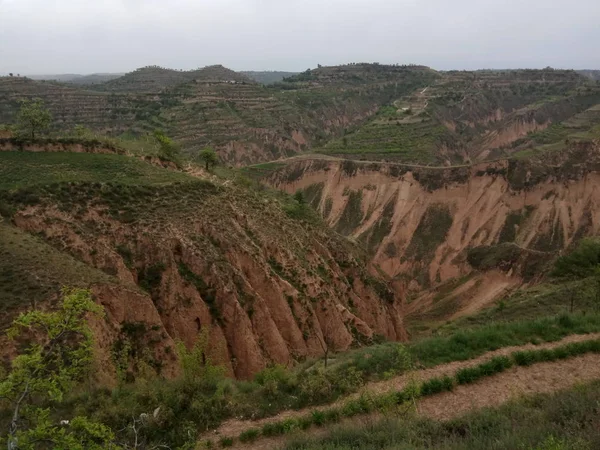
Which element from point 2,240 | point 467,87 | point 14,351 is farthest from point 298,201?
point 467,87

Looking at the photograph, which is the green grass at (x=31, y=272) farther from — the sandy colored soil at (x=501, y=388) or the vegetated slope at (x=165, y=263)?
the sandy colored soil at (x=501, y=388)

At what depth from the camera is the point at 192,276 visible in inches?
1104

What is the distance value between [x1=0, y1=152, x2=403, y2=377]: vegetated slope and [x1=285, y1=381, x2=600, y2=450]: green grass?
11.4 meters

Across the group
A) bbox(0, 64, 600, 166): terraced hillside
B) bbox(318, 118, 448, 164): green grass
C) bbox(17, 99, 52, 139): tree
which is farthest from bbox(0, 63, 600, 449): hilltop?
bbox(0, 64, 600, 166): terraced hillside

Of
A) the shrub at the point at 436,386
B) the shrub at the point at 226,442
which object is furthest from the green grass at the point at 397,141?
the shrub at the point at 226,442

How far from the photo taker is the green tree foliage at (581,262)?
41844mm

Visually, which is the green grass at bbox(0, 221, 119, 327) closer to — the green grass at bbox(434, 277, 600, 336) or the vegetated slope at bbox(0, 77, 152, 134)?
the green grass at bbox(434, 277, 600, 336)

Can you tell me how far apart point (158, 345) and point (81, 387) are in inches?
256

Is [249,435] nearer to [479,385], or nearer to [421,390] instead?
[421,390]

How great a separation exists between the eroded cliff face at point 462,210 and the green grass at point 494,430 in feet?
154

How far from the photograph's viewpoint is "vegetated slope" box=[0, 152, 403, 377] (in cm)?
2277

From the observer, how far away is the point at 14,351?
18375mm

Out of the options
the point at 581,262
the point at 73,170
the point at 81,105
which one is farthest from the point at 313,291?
the point at 81,105

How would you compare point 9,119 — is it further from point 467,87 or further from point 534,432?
point 467,87
